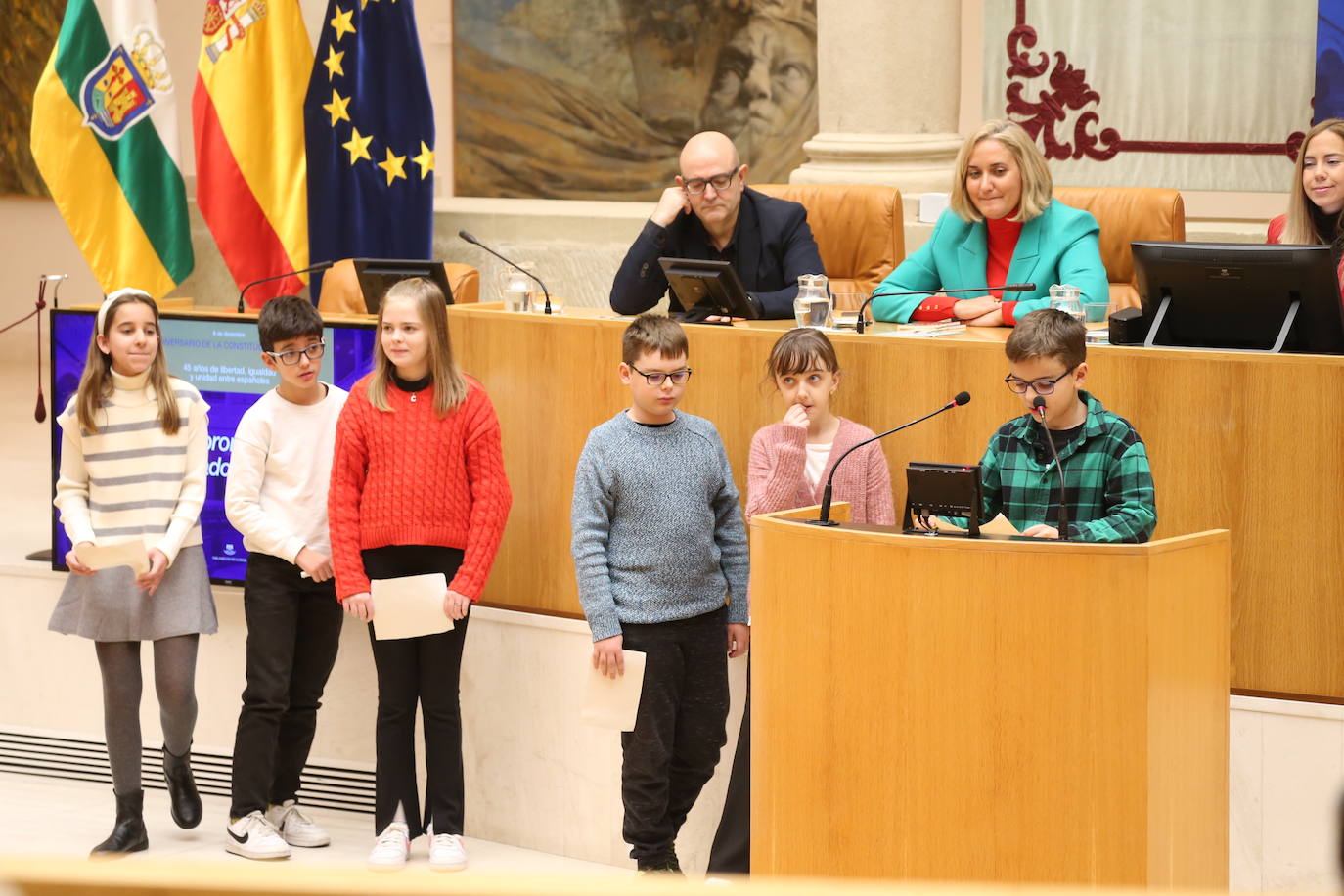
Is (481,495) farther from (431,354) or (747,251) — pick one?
(747,251)

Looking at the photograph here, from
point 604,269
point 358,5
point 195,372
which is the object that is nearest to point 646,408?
Answer: point 195,372

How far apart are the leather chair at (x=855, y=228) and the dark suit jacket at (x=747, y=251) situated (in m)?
0.83

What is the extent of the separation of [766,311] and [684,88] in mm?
5829

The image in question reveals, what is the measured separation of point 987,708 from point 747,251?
2.36 metres

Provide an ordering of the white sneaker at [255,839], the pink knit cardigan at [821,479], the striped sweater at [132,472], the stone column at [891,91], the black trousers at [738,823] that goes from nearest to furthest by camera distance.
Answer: the pink knit cardigan at [821,479]
the black trousers at [738,823]
the striped sweater at [132,472]
the white sneaker at [255,839]
the stone column at [891,91]

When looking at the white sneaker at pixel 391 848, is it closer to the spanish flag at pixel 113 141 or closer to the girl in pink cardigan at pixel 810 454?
the girl in pink cardigan at pixel 810 454

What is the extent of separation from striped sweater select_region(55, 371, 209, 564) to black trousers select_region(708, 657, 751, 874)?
5.52ft

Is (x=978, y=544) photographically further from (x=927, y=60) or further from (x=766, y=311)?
(x=927, y=60)

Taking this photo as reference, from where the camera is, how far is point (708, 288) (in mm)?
4676

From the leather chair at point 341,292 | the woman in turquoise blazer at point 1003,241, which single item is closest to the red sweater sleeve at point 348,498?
the woman in turquoise blazer at point 1003,241

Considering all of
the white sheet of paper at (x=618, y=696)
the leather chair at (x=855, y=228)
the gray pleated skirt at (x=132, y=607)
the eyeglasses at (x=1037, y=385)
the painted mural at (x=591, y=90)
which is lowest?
the white sheet of paper at (x=618, y=696)

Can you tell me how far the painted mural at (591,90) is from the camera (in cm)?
1024

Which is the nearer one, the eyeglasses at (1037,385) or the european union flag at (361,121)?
the eyeglasses at (1037,385)

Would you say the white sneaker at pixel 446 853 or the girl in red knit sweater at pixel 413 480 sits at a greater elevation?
the girl in red knit sweater at pixel 413 480
